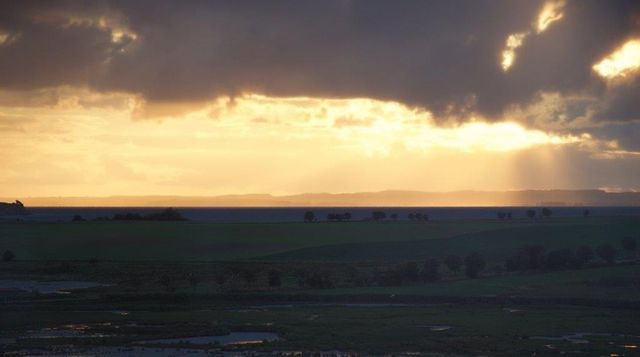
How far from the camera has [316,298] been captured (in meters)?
61.9

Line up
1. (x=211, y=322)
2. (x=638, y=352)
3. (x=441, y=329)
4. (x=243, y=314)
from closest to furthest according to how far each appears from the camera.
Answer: (x=638, y=352) → (x=441, y=329) → (x=211, y=322) → (x=243, y=314)

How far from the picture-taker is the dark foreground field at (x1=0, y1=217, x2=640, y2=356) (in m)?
41.1

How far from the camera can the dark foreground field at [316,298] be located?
135 feet

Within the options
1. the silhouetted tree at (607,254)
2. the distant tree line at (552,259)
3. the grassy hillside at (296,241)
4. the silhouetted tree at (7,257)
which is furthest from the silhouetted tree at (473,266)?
the silhouetted tree at (7,257)

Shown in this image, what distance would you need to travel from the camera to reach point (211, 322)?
49.1 meters

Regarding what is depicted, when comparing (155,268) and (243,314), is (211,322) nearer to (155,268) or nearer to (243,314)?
(243,314)

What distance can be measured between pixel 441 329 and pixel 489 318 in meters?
5.36

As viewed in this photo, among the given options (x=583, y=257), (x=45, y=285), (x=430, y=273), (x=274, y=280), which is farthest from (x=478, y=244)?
(x=45, y=285)

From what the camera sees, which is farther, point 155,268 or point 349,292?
point 155,268

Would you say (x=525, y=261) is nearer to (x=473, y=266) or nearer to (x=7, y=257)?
(x=473, y=266)

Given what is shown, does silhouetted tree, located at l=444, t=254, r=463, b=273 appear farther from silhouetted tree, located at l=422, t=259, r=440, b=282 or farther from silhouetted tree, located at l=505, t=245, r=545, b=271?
silhouetted tree, located at l=422, t=259, r=440, b=282

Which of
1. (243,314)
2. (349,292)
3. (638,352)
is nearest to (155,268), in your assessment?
(349,292)

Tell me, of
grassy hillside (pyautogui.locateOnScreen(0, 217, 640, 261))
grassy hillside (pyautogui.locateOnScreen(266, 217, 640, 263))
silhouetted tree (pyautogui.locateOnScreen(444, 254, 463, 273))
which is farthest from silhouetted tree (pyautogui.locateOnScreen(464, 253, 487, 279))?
grassy hillside (pyautogui.locateOnScreen(0, 217, 640, 261))

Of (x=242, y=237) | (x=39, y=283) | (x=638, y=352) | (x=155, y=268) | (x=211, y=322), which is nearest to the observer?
(x=638, y=352)
